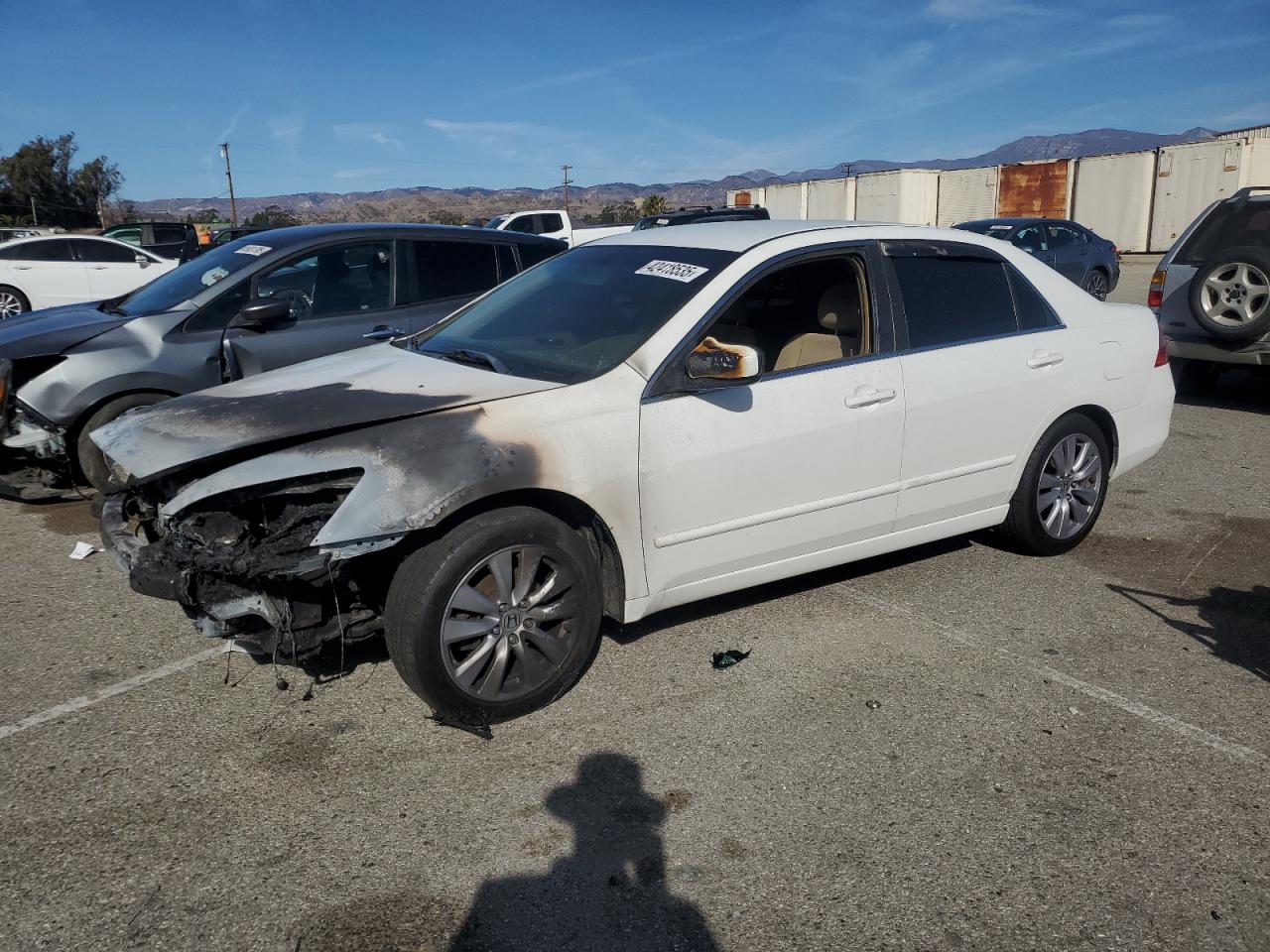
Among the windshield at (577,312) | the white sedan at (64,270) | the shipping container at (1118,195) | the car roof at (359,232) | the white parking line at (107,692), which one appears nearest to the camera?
the white parking line at (107,692)

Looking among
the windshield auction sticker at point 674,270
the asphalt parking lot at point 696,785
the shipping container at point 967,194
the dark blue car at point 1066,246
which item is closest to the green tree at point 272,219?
the shipping container at point 967,194

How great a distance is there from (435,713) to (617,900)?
1.08m

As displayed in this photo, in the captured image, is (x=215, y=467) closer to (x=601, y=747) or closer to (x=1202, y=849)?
(x=601, y=747)

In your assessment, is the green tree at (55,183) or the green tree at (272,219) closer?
the green tree at (272,219)

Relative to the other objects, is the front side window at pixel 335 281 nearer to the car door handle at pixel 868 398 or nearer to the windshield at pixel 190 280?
the windshield at pixel 190 280

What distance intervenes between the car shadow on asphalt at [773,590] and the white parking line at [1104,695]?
34cm

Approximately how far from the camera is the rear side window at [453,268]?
21.1ft

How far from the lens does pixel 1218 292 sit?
25.3 ft

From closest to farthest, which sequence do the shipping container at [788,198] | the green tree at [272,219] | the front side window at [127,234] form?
the front side window at [127,234], the green tree at [272,219], the shipping container at [788,198]

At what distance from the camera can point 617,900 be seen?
102 inches

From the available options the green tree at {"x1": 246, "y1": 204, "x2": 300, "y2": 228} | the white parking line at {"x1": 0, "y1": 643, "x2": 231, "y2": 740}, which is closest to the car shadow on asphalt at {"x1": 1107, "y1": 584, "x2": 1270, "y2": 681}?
the white parking line at {"x1": 0, "y1": 643, "x2": 231, "y2": 740}

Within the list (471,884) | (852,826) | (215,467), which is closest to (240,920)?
(471,884)

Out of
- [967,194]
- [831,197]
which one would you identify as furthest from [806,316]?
[831,197]

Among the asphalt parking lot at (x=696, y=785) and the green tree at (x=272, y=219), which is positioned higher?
the green tree at (x=272, y=219)
